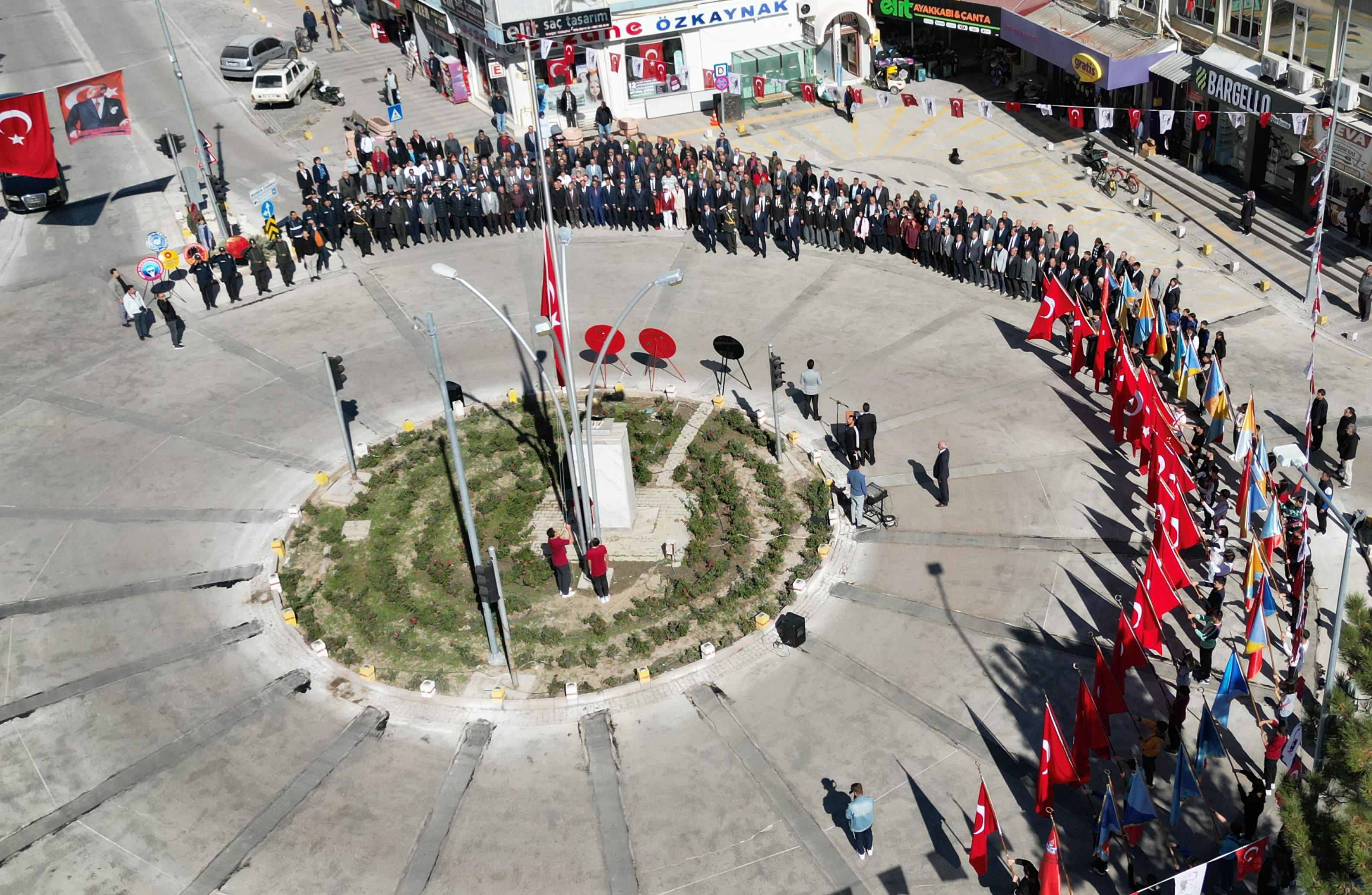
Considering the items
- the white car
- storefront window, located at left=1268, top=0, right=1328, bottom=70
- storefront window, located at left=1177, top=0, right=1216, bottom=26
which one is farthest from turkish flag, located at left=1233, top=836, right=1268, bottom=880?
the white car

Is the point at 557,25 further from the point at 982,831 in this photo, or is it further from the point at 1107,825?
the point at 1107,825

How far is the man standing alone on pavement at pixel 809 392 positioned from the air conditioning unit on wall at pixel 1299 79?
17.5 meters

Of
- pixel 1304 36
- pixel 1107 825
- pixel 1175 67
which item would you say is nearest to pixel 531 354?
pixel 1107 825

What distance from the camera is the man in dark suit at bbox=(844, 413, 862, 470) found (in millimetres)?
28844

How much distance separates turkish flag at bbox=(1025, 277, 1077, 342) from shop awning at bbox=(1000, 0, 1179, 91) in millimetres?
13971

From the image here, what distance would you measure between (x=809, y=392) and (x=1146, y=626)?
11153 mm

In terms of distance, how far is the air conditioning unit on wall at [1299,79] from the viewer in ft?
121

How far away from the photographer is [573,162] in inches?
1779

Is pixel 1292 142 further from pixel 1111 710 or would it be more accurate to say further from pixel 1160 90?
pixel 1111 710

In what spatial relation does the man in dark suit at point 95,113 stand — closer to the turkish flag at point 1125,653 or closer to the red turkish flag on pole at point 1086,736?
the turkish flag at point 1125,653

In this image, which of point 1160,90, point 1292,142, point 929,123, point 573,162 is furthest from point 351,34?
point 1292,142

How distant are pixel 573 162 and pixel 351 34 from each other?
24.5 m

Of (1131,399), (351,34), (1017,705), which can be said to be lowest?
(1017,705)

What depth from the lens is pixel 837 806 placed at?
2094cm
